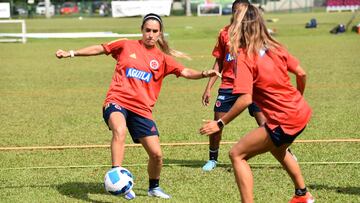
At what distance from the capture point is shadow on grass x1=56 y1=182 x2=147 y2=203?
7248 mm

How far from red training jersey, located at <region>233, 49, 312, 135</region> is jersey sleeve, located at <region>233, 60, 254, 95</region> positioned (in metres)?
0.04

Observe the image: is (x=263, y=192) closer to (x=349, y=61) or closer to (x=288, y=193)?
(x=288, y=193)

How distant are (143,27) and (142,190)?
1.90 metres

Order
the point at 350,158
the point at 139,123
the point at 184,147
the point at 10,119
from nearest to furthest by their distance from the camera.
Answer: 1. the point at 139,123
2. the point at 350,158
3. the point at 184,147
4. the point at 10,119

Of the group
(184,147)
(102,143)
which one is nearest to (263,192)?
(184,147)

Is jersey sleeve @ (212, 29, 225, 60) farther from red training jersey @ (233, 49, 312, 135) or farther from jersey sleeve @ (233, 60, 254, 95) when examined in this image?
jersey sleeve @ (233, 60, 254, 95)

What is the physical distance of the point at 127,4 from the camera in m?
50.6

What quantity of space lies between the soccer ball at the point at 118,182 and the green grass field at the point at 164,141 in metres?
0.52

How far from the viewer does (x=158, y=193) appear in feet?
23.5

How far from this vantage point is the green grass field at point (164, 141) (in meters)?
7.46

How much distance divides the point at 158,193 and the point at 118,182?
75cm

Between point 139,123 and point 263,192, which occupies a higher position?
point 139,123

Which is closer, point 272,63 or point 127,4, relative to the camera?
point 272,63

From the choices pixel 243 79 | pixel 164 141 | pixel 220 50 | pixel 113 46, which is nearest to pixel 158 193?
pixel 113 46
